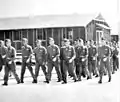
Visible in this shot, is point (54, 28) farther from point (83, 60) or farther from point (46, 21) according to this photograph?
point (83, 60)

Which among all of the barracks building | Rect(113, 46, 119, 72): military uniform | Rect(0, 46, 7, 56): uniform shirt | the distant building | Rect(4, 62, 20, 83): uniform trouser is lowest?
Rect(4, 62, 20, 83): uniform trouser

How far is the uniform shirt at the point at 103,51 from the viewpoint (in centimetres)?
235

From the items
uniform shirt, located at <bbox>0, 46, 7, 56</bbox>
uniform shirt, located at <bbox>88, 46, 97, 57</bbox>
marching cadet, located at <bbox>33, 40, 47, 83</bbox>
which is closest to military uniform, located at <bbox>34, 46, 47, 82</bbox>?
marching cadet, located at <bbox>33, 40, 47, 83</bbox>

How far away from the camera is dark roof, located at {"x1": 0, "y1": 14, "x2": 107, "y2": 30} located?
92.9 inches

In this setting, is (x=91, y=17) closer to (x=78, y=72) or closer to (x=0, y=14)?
(x=78, y=72)

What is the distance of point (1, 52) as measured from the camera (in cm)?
249

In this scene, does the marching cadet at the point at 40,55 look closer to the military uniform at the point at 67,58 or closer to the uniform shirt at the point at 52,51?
the uniform shirt at the point at 52,51

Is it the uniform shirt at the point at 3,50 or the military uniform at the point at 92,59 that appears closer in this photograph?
the military uniform at the point at 92,59

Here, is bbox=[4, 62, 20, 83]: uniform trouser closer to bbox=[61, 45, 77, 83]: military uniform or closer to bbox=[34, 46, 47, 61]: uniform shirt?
bbox=[34, 46, 47, 61]: uniform shirt

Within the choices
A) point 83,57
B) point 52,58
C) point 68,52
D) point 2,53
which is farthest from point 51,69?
point 2,53

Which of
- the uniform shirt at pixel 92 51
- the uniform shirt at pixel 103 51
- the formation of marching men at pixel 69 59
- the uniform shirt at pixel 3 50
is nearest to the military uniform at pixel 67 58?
the formation of marching men at pixel 69 59

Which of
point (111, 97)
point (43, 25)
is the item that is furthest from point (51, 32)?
point (111, 97)

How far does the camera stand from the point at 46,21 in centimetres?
242
